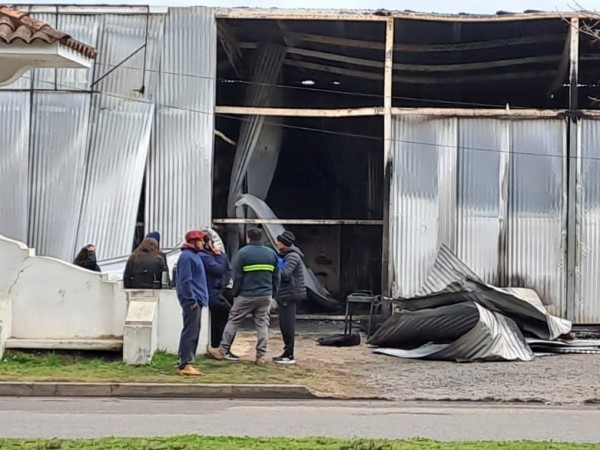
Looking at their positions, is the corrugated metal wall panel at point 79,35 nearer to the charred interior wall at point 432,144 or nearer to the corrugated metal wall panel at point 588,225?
the charred interior wall at point 432,144

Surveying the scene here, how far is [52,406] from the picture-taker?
9438mm

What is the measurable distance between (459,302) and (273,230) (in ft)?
15.8

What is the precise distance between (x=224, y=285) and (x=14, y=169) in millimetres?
6445

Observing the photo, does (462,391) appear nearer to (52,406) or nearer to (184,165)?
(52,406)

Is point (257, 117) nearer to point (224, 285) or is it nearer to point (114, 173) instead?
point (114, 173)

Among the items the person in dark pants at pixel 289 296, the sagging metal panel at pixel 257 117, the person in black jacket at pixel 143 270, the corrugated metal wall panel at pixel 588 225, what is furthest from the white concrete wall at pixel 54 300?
the corrugated metal wall panel at pixel 588 225

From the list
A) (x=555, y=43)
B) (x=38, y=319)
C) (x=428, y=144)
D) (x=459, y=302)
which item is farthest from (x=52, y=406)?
(x=555, y=43)

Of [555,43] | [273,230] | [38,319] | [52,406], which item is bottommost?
[52,406]

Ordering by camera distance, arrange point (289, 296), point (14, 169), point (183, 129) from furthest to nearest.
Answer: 1. point (183, 129)
2. point (14, 169)
3. point (289, 296)

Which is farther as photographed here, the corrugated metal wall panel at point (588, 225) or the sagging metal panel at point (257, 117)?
the sagging metal panel at point (257, 117)

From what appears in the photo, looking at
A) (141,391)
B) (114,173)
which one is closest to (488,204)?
(114,173)

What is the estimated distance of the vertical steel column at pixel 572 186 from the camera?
55.4 feet

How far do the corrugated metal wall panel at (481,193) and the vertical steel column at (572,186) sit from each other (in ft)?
3.82

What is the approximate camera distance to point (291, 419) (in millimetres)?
8695
